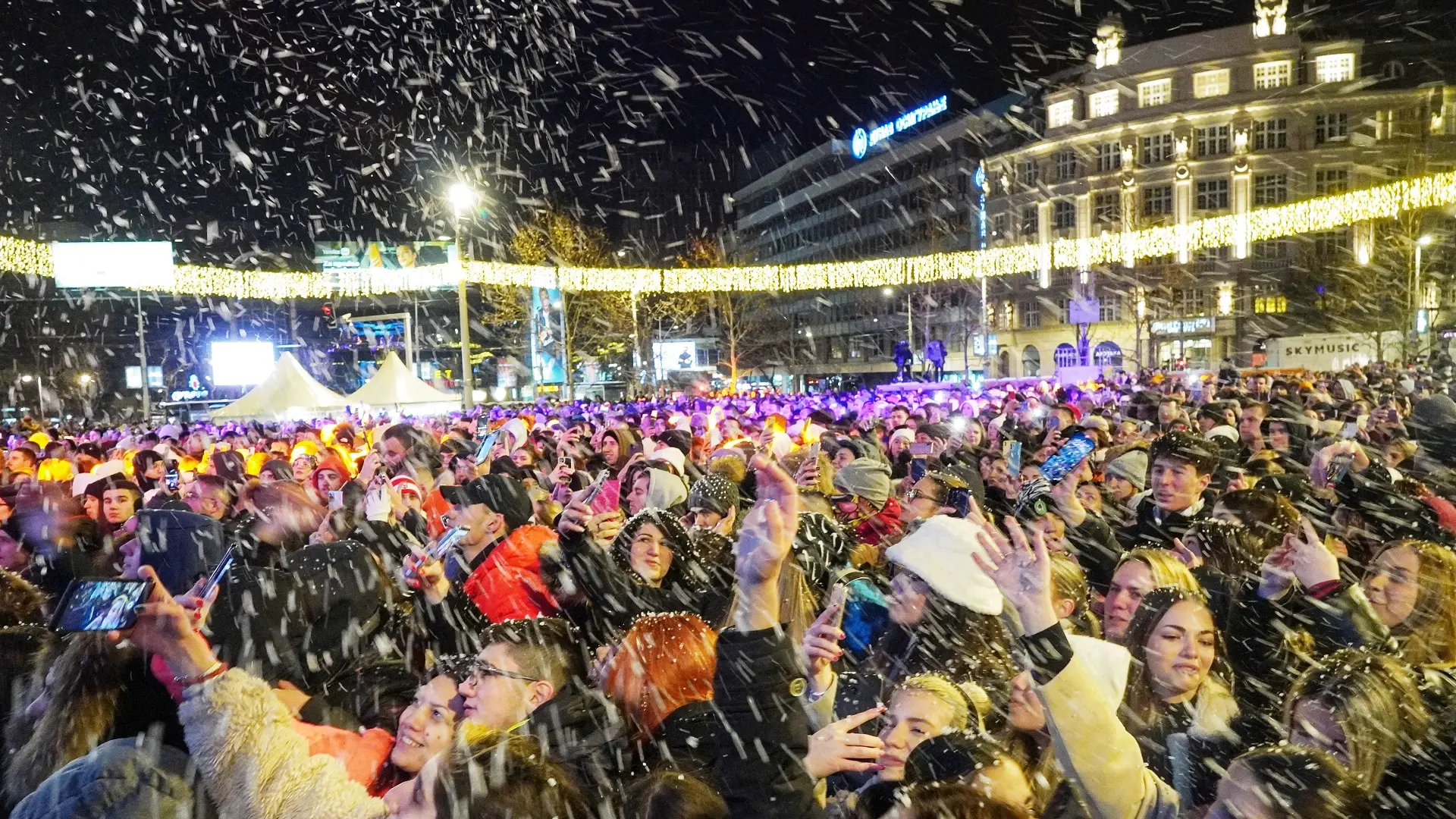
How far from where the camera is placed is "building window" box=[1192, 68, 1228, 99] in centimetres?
5244

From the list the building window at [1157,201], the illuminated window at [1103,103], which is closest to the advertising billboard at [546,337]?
the illuminated window at [1103,103]

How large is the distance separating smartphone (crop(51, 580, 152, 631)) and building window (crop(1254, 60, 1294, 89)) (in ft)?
198

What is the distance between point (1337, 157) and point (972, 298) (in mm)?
19696

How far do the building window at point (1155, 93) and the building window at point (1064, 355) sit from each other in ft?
44.4

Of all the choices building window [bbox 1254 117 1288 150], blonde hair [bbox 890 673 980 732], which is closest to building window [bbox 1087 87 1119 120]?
building window [bbox 1254 117 1288 150]

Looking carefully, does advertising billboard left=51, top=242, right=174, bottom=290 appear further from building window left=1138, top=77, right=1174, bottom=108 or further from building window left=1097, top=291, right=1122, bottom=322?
building window left=1138, top=77, right=1174, bottom=108

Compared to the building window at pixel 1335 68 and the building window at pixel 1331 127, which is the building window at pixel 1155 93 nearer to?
the building window at pixel 1335 68

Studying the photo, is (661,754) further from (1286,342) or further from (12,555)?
(1286,342)

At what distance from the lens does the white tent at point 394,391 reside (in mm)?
18812

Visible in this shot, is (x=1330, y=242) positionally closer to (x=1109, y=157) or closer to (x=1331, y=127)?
(x=1331, y=127)

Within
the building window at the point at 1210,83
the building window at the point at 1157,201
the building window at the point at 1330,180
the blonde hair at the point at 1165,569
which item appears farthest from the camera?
the building window at the point at 1157,201

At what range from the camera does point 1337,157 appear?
168 ft

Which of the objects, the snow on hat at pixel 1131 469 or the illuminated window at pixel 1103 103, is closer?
the snow on hat at pixel 1131 469

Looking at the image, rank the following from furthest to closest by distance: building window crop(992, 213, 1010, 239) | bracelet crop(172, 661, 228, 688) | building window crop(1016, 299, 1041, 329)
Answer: building window crop(992, 213, 1010, 239) → building window crop(1016, 299, 1041, 329) → bracelet crop(172, 661, 228, 688)
